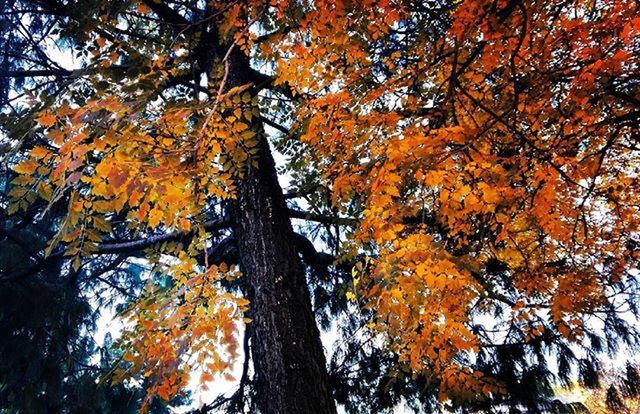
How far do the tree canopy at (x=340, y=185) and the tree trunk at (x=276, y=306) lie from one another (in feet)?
0.04

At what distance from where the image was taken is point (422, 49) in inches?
115

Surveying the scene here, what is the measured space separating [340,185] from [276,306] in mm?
827

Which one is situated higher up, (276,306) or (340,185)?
(340,185)

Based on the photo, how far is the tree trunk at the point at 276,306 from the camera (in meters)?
2.04

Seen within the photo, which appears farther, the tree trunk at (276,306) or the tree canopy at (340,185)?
the tree trunk at (276,306)

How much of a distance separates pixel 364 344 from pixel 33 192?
131 inches

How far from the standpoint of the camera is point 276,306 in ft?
7.35

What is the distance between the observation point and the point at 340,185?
7.23 ft

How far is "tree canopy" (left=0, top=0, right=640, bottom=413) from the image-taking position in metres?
1.53

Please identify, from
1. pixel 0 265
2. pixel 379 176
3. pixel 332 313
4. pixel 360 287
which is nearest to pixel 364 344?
pixel 332 313

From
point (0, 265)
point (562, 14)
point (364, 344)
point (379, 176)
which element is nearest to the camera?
point (379, 176)

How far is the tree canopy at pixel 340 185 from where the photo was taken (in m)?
1.53

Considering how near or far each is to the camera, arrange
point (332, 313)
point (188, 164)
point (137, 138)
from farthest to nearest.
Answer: point (332, 313) → point (188, 164) → point (137, 138)

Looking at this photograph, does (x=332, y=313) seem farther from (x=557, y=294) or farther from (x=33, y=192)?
(x=33, y=192)
